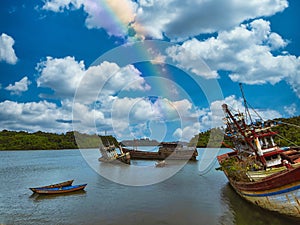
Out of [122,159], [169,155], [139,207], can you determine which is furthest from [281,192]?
[169,155]

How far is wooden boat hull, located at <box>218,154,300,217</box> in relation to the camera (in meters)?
11.3

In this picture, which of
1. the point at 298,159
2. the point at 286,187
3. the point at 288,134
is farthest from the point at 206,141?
the point at 286,187

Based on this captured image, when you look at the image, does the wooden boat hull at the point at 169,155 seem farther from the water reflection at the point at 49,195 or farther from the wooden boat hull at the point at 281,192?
the wooden boat hull at the point at 281,192

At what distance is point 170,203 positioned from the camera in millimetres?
18344

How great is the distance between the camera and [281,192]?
12.1 metres

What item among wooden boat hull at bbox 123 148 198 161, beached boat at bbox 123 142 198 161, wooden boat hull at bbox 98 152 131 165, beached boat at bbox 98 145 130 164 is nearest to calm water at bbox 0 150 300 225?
wooden boat hull at bbox 98 152 131 165

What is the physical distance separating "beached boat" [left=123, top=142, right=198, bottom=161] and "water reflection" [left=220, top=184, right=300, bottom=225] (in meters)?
34.8

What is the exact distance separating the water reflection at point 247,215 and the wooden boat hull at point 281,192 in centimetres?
45

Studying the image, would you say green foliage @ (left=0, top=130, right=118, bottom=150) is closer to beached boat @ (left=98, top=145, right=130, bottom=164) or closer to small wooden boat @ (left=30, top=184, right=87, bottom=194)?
beached boat @ (left=98, top=145, right=130, bottom=164)

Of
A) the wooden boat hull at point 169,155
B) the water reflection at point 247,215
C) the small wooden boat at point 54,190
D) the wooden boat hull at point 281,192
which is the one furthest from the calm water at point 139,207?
the wooden boat hull at point 169,155

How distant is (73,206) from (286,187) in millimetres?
15283

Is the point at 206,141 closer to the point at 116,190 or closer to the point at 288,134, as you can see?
the point at 288,134

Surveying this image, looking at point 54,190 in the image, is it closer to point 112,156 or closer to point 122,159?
point 122,159

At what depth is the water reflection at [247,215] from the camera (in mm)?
13095
